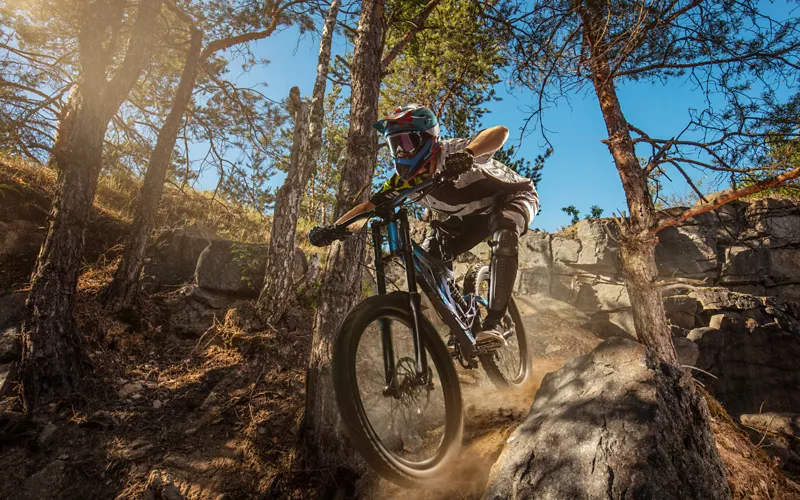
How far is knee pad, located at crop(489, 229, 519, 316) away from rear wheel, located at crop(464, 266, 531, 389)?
33cm

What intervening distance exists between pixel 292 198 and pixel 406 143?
14.0 feet

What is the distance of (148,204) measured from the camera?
6.52m

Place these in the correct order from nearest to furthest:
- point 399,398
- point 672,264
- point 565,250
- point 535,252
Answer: point 399,398
point 565,250
point 535,252
point 672,264

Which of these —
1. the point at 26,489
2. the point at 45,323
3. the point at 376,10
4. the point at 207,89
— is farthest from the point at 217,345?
the point at 207,89

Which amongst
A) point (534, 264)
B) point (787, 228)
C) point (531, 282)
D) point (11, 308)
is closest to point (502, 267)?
point (11, 308)

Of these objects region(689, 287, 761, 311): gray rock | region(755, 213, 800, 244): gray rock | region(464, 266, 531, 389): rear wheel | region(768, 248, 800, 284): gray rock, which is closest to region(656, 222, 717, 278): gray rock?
region(689, 287, 761, 311): gray rock

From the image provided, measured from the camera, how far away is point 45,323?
408 centimetres

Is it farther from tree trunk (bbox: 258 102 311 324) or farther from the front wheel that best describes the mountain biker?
tree trunk (bbox: 258 102 311 324)

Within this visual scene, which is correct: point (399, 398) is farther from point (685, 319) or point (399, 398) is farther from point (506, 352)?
point (685, 319)

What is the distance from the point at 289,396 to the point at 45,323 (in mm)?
2849

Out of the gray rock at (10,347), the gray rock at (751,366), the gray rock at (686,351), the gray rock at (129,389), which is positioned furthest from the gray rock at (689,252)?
the gray rock at (10,347)

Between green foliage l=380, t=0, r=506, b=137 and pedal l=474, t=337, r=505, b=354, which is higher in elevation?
green foliage l=380, t=0, r=506, b=137

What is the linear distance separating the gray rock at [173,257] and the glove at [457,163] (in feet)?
21.8

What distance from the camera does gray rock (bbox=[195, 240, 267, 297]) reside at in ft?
22.2
